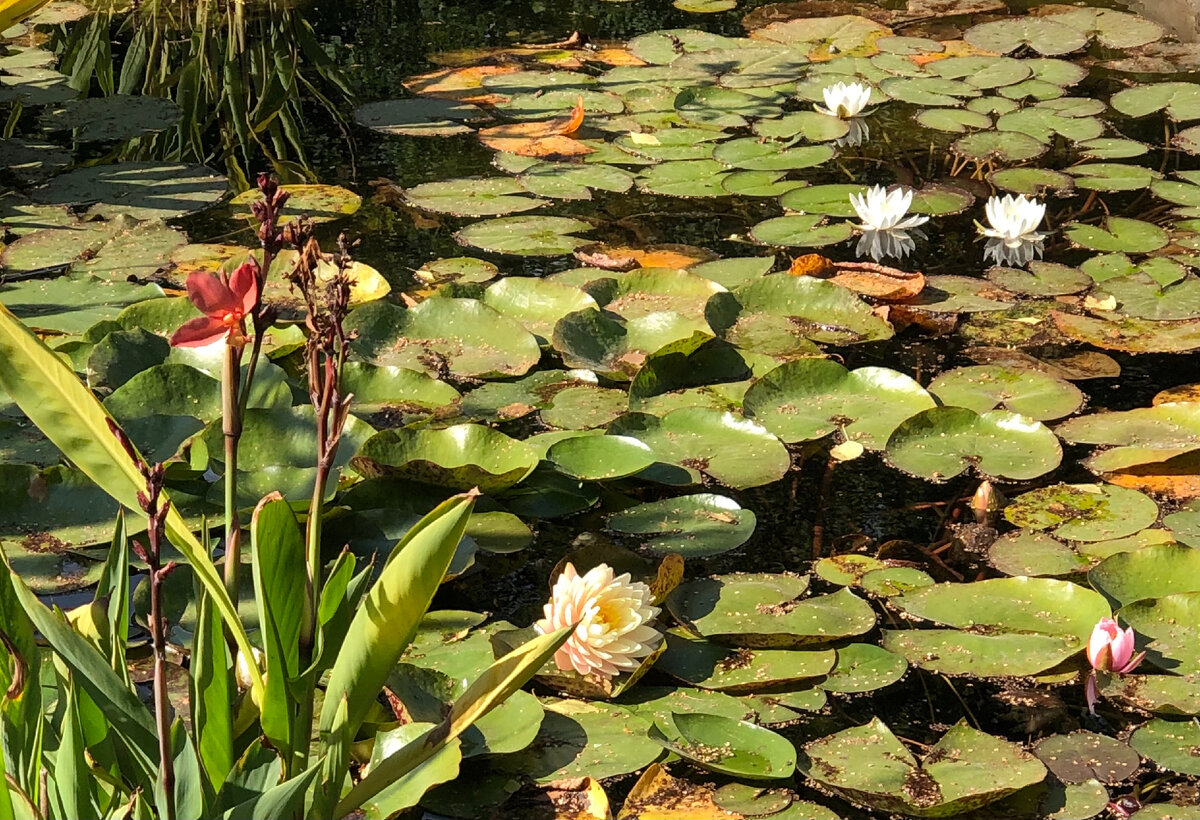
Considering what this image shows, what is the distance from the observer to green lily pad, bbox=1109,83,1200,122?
13.4 feet

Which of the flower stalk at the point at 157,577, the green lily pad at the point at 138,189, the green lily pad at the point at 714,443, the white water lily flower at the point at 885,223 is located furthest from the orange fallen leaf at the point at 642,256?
the flower stalk at the point at 157,577

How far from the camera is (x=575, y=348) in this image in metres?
2.66

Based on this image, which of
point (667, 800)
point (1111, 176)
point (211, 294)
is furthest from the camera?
point (1111, 176)

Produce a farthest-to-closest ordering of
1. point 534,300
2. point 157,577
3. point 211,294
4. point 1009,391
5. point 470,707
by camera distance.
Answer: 1. point 534,300
2. point 1009,391
3. point 470,707
4. point 211,294
5. point 157,577

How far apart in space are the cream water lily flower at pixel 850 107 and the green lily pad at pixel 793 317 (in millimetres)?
1216

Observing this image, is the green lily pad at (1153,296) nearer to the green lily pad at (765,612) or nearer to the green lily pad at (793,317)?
the green lily pad at (793,317)

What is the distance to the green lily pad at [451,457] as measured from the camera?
2.09 metres

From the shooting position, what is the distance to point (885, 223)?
10.6ft

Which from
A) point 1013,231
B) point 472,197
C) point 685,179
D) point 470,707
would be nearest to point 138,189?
point 472,197

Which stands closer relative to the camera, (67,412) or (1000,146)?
(67,412)

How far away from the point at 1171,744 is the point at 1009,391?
1.02 meters

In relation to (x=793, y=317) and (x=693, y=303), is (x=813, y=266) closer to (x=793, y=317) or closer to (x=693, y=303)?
(x=793, y=317)

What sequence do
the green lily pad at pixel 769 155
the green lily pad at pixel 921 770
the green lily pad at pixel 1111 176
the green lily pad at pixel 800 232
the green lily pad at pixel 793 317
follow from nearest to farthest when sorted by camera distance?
the green lily pad at pixel 921 770
the green lily pad at pixel 793 317
the green lily pad at pixel 800 232
the green lily pad at pixel 1111 176
the green lily pad at pixel 769 155

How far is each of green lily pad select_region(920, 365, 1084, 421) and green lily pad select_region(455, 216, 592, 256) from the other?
1087 mm
